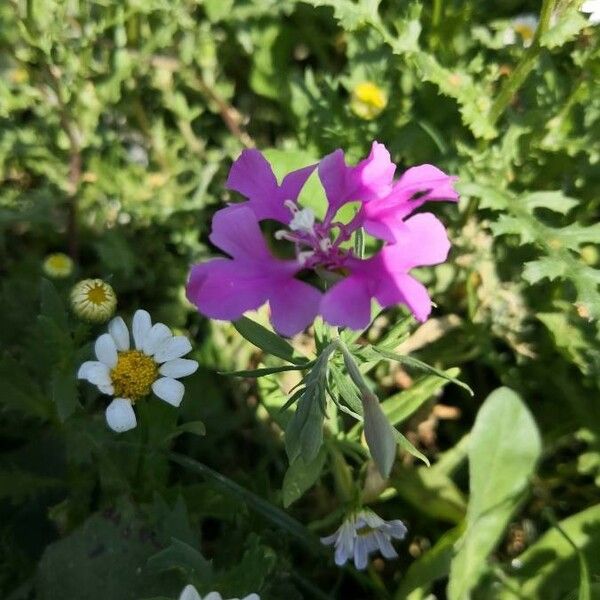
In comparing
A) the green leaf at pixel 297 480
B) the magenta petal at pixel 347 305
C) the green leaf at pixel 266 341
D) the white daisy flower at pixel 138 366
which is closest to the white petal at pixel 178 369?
the white daisy flower at pixel 138 366

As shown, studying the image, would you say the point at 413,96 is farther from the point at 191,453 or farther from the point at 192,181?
the point at 191,453

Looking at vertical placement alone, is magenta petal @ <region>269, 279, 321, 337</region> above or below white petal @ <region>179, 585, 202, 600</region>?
above

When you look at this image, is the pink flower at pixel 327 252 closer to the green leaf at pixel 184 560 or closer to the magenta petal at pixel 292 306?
the magenta petal at pixel 292 306

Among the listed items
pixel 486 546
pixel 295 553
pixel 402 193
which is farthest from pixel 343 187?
pixel 295 553

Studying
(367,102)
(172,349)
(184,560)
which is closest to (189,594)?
(184,560)

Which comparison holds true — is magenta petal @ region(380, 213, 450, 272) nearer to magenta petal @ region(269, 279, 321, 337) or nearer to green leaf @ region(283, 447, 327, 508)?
magenta petal @ region(269, 279, 321, 337)

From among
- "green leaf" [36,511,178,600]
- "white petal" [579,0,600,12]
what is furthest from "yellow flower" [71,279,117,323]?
"white petal" [579,0,600,12]
